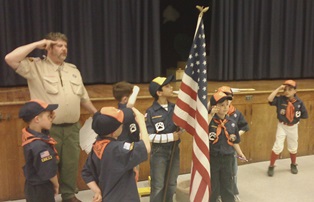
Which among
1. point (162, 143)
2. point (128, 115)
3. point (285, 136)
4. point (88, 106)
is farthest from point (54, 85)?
point (285, 136)

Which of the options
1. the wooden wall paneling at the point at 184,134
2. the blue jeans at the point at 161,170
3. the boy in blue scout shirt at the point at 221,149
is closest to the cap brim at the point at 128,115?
the blue jeans at the point at 161,170

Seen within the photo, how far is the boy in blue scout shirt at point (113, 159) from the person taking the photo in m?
2.02

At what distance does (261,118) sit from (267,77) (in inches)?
89.6

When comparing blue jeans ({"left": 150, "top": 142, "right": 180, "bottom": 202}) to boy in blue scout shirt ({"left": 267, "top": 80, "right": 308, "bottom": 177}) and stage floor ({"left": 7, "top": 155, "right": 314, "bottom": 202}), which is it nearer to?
stage floor ({"left": 7, "top": 155, "right": 314, "bottom": 202})

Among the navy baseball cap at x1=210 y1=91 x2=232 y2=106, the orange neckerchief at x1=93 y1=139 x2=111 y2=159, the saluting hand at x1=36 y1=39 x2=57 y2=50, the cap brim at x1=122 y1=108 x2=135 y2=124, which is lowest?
the orange neckerchief at x1=93 y1=139 x2=111 y2=159

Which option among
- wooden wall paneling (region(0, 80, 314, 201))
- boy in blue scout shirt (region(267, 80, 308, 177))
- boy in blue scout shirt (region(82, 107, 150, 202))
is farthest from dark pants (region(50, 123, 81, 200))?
boy in blue scout shirt (region(267, 80, 308, 177))

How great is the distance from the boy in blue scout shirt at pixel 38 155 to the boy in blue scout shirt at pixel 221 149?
1.21 metres

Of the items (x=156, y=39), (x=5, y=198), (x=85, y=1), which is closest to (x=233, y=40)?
(x=156, y=39)

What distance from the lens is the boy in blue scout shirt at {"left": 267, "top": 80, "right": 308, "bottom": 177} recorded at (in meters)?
3.88

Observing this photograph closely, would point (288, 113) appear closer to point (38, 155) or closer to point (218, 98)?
point (218, 98)

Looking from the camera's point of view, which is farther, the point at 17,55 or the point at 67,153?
the point at 67,153

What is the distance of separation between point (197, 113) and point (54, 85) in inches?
49.0

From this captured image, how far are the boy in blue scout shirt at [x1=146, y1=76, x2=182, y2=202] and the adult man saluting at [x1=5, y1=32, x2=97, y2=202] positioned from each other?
2.25 ft

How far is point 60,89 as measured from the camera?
9.72 feet
